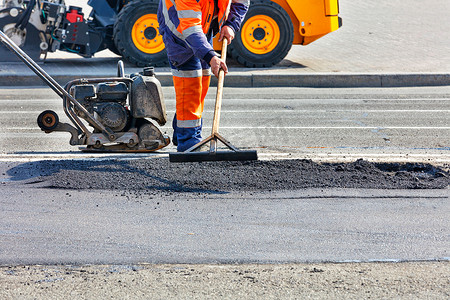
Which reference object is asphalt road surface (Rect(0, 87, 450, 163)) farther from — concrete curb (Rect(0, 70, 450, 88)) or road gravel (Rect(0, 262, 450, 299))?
road gravel (Rect(0, 262, 450, 299))

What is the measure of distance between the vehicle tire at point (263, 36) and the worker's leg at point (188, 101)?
551 centimetres

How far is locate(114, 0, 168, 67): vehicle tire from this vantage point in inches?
420

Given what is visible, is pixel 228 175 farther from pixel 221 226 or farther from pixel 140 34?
pixel 140 34

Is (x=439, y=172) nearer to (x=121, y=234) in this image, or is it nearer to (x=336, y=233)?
(x=336, y=233)

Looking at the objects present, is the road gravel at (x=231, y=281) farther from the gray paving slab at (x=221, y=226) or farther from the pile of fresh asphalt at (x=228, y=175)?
the pile of fresh asphalt at (x=228, y=175)

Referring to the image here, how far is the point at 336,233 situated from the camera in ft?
13.0

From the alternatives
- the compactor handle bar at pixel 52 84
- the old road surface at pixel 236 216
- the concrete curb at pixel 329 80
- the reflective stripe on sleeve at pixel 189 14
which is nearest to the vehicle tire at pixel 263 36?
the concrete curb at pixel 329 80

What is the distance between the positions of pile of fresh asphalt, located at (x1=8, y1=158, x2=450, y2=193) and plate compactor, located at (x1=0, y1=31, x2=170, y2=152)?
0.31 metres

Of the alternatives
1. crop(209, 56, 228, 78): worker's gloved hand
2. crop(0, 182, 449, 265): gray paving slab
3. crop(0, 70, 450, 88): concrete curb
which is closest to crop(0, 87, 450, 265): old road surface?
crop(0, 182, 449, 265): gray paving slab

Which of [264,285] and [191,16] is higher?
[191,16]

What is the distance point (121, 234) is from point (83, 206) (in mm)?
641

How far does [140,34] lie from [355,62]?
3.74 metres

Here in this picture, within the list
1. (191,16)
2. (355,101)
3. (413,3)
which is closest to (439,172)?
(191,16)

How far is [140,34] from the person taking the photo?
10828mm
